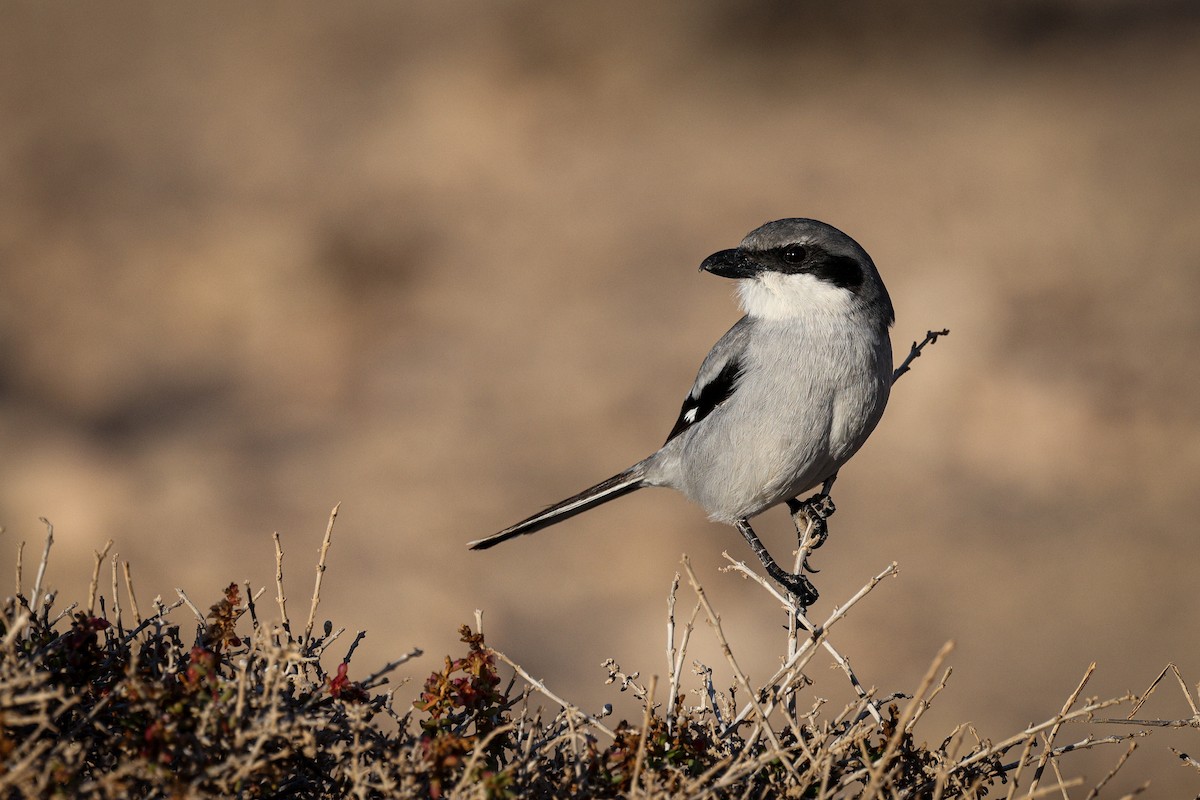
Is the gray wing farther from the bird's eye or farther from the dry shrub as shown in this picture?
the dry shrub

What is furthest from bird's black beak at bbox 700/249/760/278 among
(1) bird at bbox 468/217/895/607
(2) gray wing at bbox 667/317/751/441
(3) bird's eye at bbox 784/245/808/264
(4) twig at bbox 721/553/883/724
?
(4) twig at bbox 721/553/883/724

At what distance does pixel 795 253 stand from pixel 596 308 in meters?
5.16

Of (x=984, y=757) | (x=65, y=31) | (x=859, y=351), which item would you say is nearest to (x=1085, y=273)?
(x=859, y=351)

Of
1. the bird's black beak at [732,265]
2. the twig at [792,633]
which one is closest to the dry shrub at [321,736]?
the twig at [792,633]

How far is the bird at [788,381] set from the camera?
3.92 meters

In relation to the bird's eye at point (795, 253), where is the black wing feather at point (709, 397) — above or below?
below

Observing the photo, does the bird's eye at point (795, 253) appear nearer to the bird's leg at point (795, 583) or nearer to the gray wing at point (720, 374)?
the gray wing at point (720, 374)

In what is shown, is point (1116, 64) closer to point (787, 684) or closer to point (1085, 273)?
point (1085, 273)

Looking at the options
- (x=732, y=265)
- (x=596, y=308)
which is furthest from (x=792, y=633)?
(x=596, y=308)

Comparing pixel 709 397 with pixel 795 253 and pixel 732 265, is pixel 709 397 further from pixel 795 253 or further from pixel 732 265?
pixel 795 253

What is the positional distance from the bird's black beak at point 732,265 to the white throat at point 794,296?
5cm

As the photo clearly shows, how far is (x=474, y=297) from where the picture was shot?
9469 millimetres

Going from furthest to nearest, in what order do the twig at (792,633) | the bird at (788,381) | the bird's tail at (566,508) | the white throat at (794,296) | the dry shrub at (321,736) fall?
1. the bird's tail at (566,508)
2. the white throat at (794,296)
3. the bird at (788,381)
4. the twig at (792,633)
5. the dry shrub at (321,736)

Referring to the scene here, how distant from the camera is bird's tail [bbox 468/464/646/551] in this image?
4.43 m
